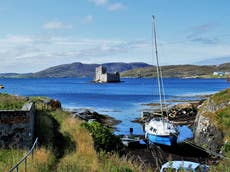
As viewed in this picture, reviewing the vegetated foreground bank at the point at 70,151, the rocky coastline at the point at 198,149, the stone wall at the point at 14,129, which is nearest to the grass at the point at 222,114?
the rocky coastline at the point at 198,149

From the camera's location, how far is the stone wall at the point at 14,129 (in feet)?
55.0

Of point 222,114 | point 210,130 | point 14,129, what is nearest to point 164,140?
point 210,130

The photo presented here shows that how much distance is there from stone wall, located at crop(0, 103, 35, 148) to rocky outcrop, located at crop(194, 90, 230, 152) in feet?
58.3

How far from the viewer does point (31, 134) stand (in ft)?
56.7

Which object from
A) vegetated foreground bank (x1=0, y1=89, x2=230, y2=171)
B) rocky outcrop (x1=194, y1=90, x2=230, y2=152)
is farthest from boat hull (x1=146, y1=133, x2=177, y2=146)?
vegetated foreground bank (x1=0, y1=89, x2=230, y2=171)

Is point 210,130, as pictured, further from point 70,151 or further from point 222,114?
point 70,151

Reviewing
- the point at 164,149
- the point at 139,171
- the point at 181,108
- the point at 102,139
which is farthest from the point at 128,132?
the point at 139,171

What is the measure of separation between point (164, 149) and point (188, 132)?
11858 mm

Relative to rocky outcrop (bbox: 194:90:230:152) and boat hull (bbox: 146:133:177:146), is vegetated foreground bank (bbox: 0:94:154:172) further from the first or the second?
rocky outcrop (bbox: 194:90:230:152)

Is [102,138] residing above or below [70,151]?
below

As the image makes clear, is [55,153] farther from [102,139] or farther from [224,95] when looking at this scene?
[224,95]

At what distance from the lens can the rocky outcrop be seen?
31.1 metres

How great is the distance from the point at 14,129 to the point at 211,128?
69.1 ft

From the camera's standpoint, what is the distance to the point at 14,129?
16.9 meters
